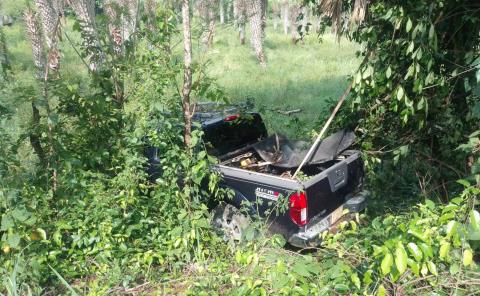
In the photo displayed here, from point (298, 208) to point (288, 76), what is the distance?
474 inches

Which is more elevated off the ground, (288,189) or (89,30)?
(89,30)

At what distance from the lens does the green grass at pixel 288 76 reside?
10.8 metres

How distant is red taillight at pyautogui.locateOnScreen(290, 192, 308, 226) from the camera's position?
4.20 m

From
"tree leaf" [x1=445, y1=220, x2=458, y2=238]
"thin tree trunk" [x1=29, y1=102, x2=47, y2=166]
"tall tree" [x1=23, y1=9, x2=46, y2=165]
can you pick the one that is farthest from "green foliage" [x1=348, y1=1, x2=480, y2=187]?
"tall tree" [x1=23, y1=9, x2=46, y2=165]

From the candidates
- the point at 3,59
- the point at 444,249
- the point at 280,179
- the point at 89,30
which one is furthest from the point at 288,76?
the point at 444,249

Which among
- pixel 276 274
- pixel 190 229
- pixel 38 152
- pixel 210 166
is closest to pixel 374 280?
pixel 276 274

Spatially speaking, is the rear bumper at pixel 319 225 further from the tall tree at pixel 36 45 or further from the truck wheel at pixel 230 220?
the tall tree at pixel 36 45

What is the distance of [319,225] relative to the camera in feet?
14.8

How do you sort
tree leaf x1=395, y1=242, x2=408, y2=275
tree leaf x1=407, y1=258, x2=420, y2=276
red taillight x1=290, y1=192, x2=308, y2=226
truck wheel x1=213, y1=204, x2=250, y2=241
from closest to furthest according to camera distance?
tree leaf x1=395, y1=242, x2=408, y2=275, tree leaf x1=407, y1=258, x2=420, y2=276, red taillight x1=290, y1=192, x2=308, y2=226, truck wheel x1=213, y1=204, x2=250, y2=241

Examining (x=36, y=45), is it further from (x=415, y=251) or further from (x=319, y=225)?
(x=415, y=251)

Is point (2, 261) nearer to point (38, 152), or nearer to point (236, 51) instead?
point (38, 152)

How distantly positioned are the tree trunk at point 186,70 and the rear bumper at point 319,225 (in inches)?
56.9

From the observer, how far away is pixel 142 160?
4.46 meters

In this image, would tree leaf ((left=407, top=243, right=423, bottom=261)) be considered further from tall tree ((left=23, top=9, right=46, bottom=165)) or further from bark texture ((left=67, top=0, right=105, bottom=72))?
bark texture ((left=67, top=0, right=105, bottom=72))
